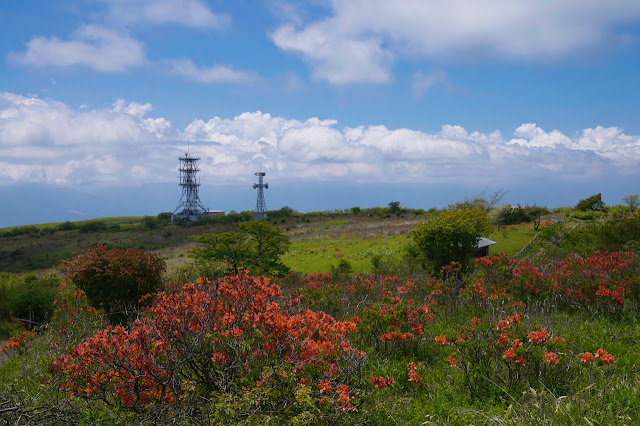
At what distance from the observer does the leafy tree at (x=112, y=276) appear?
934 centimetres

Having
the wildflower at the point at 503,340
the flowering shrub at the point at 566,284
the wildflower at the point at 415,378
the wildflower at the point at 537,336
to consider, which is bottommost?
the wildflower at the point at 415,378

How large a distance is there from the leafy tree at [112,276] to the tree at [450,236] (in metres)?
8.03

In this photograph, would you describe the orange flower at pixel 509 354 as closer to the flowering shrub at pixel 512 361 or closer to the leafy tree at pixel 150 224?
the flowering shrub at pixel 512 361

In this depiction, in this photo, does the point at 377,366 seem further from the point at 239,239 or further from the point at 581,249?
the point at 581,249

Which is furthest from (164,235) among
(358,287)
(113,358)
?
(113,358)

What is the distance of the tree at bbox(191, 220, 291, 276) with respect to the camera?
505 inches

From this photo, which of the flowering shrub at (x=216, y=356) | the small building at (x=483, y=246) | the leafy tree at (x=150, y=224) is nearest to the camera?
the flowering shrub at (x=216, y=356)

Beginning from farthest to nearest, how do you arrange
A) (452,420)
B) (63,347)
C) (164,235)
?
(164,235)
(63,347)
(452,420)

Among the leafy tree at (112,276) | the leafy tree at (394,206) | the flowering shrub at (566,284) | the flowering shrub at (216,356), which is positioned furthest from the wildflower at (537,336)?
the leafy tree at (394,206)

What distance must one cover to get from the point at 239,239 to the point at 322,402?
33.5 ft

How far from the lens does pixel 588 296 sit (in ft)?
23.4

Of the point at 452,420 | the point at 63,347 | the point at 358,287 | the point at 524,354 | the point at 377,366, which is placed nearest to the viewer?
the point at 452,420

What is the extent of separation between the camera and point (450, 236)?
11.4 metres

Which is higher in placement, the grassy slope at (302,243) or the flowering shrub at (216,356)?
the flowering shrub at (216,356)
